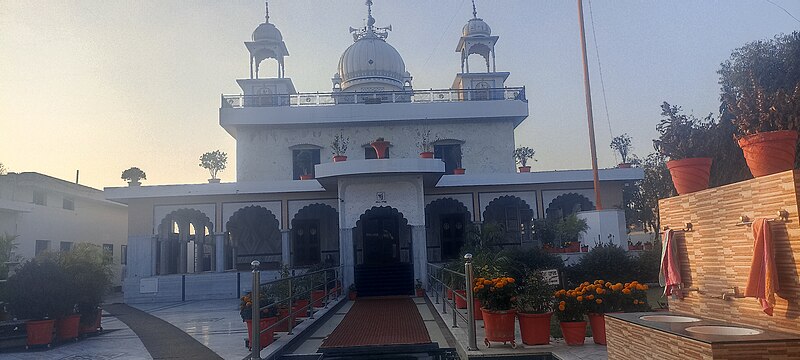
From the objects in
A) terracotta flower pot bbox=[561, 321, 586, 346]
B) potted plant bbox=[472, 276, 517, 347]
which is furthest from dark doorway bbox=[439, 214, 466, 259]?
terracotta flower pot bbox=[561, 321, 586, 346]

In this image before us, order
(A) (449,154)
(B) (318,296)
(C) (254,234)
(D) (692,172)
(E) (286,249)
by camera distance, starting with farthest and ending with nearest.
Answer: (C) (254,234) < (A) (449,154) < (E) (286,249) < (B) (318,296) < (D) (692,172)

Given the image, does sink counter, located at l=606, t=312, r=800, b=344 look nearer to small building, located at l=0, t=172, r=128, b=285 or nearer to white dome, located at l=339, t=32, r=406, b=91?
small building, located at l=0, t=172, r=128, b=285

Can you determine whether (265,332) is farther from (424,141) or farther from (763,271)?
(424,141)

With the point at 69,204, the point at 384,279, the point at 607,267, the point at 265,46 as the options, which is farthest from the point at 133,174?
the point at 607,267

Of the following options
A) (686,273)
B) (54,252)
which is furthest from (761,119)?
(54,252)

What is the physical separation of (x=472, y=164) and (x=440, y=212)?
7.41 feet

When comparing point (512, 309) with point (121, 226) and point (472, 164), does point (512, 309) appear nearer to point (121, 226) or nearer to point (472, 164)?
point (472, 164)

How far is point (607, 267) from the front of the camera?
14.8m

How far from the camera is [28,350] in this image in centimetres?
897

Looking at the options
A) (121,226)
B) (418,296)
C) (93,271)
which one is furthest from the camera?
(121,226)

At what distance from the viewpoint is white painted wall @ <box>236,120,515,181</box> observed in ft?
68.9

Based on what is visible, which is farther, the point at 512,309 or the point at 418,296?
the point at 418,296

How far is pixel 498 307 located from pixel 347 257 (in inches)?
341

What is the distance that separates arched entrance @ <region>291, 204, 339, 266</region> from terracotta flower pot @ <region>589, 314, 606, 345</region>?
46.4 feet
